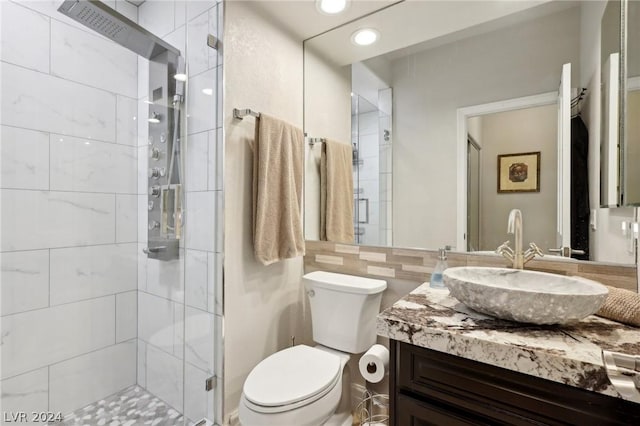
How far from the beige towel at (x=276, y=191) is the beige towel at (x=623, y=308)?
1282 millimetres

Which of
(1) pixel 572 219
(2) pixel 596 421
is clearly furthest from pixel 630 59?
(2) pixel 596 421

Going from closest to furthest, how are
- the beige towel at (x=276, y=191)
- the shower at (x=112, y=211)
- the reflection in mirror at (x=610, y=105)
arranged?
the reflection in mirror at (x=610, y=105), the shower at (x=112, y=211), the beige towel at (x=276, y=191)

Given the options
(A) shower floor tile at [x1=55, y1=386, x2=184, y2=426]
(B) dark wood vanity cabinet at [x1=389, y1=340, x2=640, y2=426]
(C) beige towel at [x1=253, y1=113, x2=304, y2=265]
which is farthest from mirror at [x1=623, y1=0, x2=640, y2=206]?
(A) shower floor tile at [x1=55, y1=386, x2=184, y2=426]

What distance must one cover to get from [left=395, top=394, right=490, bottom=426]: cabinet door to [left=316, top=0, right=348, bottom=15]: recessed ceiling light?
1.84 m

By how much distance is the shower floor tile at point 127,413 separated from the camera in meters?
1.62

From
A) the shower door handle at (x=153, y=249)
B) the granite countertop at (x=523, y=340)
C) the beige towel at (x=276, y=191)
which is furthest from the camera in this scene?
the shower door handle at (x=153, y=249)

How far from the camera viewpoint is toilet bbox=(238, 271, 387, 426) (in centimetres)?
116

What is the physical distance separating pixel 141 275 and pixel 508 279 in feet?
6.35

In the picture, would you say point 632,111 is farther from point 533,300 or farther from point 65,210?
point 65,210

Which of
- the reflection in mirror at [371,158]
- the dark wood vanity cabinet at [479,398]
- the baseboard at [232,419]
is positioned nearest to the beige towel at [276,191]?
the reflection in mirror at [371,158]

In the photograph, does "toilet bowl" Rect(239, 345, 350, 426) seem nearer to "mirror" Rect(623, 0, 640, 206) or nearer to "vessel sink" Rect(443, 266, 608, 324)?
Answer: "vessel sink" Rect(443, 266, 608, 324)

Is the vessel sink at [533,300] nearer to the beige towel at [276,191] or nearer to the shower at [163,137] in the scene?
the beige towel at [276,191]

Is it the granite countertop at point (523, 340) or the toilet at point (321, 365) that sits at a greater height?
the granite countertop at point (523, 340)

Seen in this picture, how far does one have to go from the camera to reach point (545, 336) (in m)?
0.77
